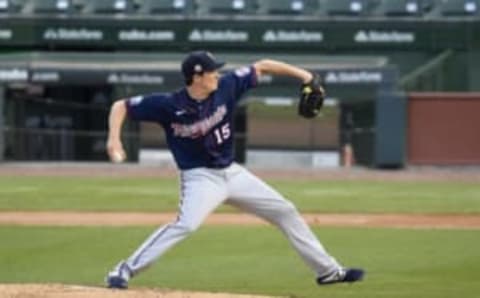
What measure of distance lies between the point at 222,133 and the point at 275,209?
0.68 meters

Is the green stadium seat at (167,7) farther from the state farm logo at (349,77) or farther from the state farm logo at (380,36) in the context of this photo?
the state farm logo at (349,77)

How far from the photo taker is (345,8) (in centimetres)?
3881

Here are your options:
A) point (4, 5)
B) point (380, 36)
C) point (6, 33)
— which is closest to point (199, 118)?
point (380, 36)

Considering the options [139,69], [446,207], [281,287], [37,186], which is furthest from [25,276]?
[139,69]

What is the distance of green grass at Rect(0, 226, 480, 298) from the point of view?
10.0 m

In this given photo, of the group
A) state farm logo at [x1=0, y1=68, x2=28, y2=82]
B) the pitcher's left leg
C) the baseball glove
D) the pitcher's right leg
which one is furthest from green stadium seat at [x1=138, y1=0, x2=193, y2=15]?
the pitcher's right leg

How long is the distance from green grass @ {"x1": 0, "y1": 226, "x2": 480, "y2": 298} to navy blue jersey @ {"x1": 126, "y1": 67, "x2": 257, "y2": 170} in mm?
1286

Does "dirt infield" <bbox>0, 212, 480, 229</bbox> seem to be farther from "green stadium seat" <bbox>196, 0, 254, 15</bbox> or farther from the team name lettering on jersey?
"green stadium seat" <bbox>196, 0, 254, 15</bbox>

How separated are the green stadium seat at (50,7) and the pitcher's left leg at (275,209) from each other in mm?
30987

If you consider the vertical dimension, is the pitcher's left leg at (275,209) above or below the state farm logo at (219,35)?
above

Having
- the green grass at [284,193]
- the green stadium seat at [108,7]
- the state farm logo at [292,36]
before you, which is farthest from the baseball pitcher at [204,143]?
the green stadium seat at [108,7]

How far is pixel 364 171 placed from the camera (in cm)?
3291

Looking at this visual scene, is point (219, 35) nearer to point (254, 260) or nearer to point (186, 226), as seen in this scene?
point (254, 260)

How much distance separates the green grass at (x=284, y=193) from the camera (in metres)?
21.1
